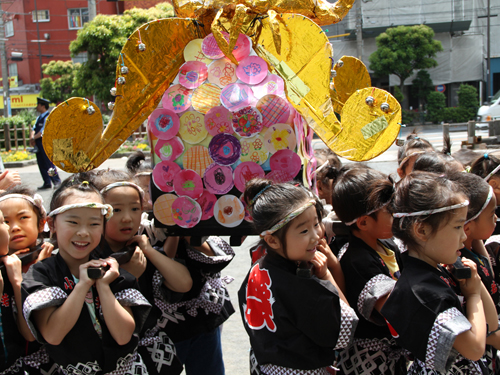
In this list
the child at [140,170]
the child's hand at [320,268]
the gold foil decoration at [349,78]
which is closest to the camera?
the child's hand at [320,268]

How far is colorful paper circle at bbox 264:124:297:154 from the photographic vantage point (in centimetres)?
188

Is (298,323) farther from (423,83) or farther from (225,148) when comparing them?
(423,83)

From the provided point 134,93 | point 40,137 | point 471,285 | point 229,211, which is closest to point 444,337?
point 471,285

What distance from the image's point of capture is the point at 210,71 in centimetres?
197

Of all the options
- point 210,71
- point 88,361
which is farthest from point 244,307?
point 210,71

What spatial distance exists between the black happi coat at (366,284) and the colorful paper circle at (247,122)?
2.04 ft

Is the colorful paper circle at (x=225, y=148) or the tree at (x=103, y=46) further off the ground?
the tree at (x=103, y=46)

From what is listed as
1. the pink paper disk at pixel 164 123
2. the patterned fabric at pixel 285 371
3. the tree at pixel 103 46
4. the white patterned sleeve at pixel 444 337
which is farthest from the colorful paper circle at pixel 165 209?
the tree at pixel 103 46

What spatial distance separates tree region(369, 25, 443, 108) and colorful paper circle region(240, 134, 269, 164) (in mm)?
24149

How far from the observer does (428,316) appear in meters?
1.52

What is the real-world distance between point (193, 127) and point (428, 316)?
1107mm

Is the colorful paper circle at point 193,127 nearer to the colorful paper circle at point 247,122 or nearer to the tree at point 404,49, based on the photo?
the colorful paper circle at point 247,122

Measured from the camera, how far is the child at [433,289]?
150 centimetres

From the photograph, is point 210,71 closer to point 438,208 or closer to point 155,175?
point 155,175
